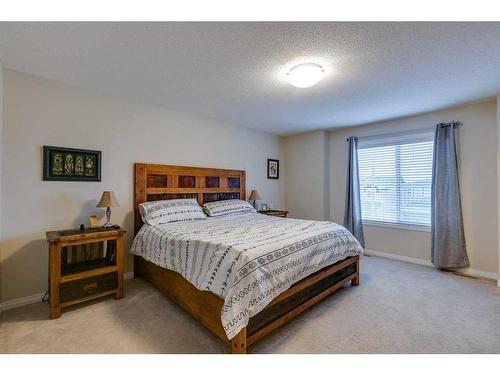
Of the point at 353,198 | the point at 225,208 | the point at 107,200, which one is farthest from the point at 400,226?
the point at 107,200

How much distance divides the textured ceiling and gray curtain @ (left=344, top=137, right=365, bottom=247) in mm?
1114

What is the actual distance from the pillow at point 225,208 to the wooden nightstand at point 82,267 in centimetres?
128

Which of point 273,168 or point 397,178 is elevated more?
point 273,168

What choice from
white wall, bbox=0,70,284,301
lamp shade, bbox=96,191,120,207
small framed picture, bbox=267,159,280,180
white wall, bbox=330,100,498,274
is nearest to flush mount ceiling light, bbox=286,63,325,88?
white wall, bbox=0,70,284,301

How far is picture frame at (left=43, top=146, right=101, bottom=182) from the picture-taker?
2363 mm

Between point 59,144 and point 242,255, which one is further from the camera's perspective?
point 59,144

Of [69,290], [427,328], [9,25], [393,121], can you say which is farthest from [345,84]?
[69,290]

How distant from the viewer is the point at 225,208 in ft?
11.5

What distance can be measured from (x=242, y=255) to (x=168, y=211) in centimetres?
158

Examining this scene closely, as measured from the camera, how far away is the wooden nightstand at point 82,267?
1.99 meters

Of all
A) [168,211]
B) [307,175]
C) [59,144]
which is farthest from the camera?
[307,175]

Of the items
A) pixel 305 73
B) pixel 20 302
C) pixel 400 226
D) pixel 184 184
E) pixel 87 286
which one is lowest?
pixel 20 302

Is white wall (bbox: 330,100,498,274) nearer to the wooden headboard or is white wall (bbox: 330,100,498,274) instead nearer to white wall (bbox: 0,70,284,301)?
the wooden headboard

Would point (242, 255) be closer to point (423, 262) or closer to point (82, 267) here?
point (82, 267)
